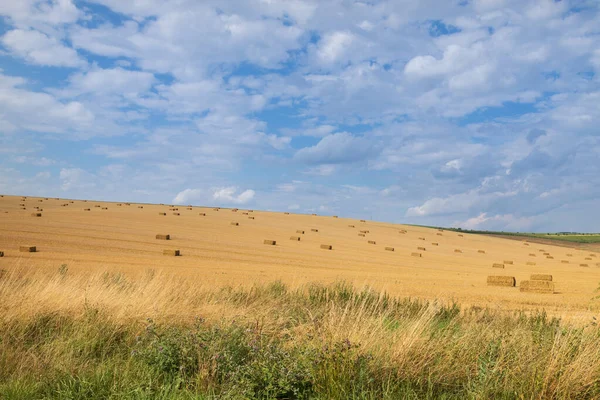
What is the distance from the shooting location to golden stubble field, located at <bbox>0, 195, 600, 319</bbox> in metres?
19.5

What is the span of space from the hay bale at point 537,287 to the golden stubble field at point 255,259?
37cm

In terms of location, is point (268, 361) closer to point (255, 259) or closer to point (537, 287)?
point (537, 287)

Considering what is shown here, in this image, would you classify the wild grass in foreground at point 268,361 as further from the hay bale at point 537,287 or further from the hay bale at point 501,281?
the hay bale at point 501,281

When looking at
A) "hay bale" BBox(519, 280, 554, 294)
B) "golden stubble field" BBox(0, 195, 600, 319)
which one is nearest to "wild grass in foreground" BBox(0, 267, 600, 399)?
"golden stubble field" BBox(0, 195, 600, 319)

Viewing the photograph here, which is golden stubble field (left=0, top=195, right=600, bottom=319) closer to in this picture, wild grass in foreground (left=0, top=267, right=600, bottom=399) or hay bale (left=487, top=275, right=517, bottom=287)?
hay bale (left=487, top=275, right=517, bottom=287)

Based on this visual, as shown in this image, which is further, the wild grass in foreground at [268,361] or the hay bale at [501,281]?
the hay bale at [501,281]

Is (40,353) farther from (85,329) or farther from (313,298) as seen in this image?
(313,298)

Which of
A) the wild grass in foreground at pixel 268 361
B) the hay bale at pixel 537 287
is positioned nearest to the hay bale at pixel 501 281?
the hay bale at pixel 537 287

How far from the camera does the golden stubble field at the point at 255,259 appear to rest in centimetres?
1950

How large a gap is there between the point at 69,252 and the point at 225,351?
20437 millimetres

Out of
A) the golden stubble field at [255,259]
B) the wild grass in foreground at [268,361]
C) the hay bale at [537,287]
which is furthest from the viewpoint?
the hay bale at [537,287]

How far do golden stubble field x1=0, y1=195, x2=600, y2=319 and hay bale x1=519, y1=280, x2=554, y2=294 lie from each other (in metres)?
0.37

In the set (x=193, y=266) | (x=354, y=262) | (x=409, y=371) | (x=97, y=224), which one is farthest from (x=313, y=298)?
(x=97, y=224)

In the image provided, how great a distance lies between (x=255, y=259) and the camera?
29.4 metres
